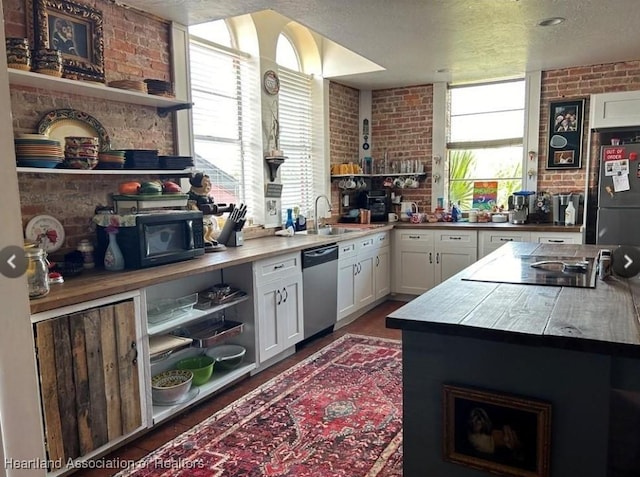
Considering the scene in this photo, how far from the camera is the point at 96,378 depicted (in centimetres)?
222

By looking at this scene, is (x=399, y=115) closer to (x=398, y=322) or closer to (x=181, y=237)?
(x=181, y=237)

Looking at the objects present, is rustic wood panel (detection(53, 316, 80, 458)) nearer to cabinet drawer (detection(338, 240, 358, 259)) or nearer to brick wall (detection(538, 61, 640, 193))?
cabinet drawer (detection(338, 240, 358, 259))

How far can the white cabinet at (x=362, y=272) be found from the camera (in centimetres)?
443

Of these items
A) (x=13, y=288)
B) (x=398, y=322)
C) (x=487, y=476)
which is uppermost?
(x=13, y=288)

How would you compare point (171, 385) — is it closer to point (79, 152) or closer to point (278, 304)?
point (278, 304)

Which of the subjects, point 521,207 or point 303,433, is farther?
point 521,207

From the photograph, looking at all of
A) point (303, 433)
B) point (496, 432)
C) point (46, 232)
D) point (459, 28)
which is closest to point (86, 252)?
point (46, 232)

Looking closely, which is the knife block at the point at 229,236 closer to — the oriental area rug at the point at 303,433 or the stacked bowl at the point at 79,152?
the oriental area rug at the point at 303,433

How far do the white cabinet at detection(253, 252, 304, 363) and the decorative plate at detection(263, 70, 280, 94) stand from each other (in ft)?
5.53

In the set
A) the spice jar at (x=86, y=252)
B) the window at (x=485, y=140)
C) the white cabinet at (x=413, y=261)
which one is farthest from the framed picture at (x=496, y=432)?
the window at (x=485, y=140)

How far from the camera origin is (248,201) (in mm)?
4359

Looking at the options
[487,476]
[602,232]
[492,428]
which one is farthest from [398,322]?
[602,232]

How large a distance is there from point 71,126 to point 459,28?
283 cm

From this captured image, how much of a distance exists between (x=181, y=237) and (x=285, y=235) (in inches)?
60.0
